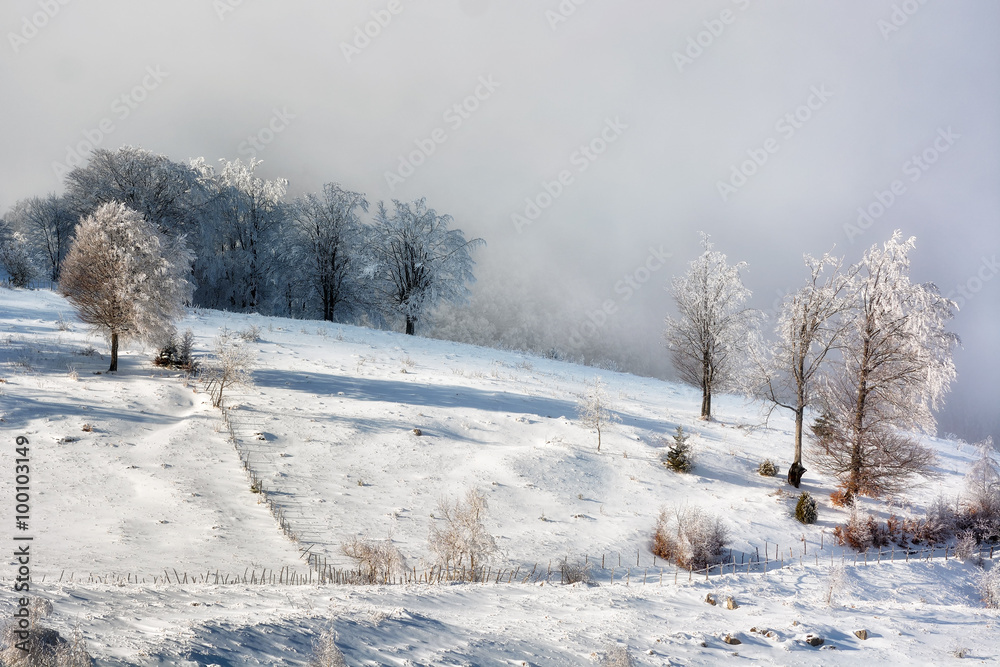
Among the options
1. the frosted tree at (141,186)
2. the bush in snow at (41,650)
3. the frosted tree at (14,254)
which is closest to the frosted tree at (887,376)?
the bush in snow at (41,650)

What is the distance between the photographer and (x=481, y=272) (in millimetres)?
198250

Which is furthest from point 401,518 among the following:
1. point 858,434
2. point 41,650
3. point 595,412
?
point 858,434

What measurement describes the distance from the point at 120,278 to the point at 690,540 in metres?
20.1

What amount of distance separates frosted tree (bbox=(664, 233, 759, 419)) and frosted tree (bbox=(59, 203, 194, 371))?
72.5ft

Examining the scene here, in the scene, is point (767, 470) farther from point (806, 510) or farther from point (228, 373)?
point (228, 373)

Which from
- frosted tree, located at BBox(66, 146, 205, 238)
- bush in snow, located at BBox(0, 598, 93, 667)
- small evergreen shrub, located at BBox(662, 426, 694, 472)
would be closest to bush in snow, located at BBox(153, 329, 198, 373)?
frosted tree, located at BBox(66, 146, 205, 238)

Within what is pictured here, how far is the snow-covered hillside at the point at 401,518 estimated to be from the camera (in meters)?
5.95

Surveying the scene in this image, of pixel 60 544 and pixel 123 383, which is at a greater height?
pixel 123 383

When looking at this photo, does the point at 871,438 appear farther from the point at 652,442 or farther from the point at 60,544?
the point at 60,544

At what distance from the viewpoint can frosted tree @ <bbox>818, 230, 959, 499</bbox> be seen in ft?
53.5

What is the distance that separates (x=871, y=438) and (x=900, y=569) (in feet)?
21.5

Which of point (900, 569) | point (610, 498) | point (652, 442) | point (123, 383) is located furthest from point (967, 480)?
point (123, 383)

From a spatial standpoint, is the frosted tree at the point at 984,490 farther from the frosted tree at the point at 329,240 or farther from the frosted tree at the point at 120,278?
the frosted tree at the point at 329,240

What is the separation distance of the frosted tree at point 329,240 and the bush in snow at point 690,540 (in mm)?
31423
